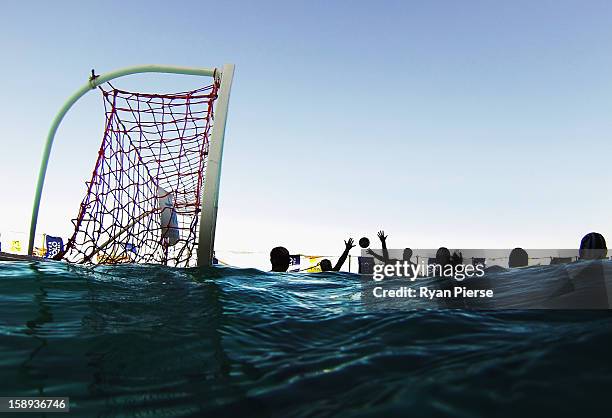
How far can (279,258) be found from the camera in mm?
7230

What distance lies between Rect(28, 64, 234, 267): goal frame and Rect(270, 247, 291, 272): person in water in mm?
1430

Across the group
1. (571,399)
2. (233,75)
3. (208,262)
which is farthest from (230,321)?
(233,75)

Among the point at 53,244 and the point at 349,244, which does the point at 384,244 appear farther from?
the point at 53,244

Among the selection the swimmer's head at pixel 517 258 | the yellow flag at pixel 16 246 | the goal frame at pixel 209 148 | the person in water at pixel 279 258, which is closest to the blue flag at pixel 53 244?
the yellow flag at pixel 16 246

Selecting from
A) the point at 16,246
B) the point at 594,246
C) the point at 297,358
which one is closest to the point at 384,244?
the point at 594,246

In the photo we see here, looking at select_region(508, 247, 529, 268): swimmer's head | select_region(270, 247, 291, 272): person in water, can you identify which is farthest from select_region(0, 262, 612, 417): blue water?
select_region(508, 247, 529, 268): swimmer's head

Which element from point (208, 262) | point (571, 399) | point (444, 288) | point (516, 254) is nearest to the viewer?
point (571, 399)

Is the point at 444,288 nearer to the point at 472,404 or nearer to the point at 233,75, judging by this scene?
the point at 472,404

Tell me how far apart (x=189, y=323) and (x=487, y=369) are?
2.11 metres

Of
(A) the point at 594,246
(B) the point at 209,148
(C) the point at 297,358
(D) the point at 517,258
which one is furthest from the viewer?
(D) the point at 517,258

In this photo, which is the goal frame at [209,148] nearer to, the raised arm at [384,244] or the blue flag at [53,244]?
the raised arm at [384,244]

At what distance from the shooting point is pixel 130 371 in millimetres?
2027

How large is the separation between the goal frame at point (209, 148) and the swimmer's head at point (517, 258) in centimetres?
566

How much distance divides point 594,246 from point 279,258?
5.24 meters
